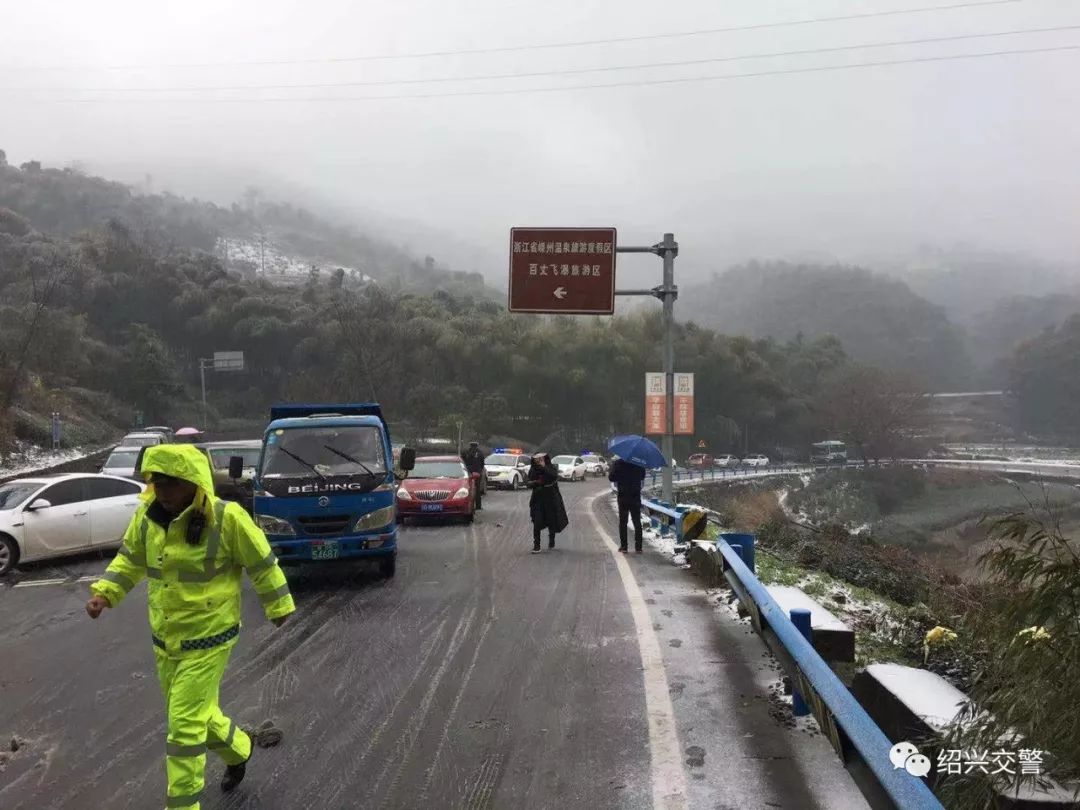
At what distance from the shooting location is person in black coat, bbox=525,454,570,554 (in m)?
12.5

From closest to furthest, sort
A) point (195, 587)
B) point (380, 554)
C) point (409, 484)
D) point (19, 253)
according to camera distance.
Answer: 1. point (195, 587)
2. point (380, 554)
3. point (409, 484)
4. point (19, 253)

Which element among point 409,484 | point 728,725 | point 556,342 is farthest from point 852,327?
point 728,725

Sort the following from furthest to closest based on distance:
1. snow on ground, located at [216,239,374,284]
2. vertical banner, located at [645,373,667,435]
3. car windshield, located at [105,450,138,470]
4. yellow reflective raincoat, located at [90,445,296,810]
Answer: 1. snow on ground, located at [216,239,374,284]
2. vertical banner, located at [645,373,667,435]
3. car windshield, located at [105,450,138,470]
4. yellow reflective raincoat, located at [90,445,296,810]

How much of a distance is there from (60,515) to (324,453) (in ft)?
15.2

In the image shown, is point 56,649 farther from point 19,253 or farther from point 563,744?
point 19,253

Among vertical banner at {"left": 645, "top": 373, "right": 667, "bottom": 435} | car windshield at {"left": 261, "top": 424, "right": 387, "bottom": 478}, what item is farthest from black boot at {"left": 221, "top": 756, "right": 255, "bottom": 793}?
vertical banner at {"left": 645, "top": 373, "right": 667, "bottom": 435}

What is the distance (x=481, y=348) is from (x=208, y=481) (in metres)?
60.0

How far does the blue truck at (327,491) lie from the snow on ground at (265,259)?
14811 centimetres

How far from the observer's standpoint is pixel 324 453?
33.2ft

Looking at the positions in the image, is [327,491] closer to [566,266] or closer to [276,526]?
[276,526]

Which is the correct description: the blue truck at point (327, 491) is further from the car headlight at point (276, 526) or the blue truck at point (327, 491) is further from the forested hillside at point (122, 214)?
the forested hillside at point (122, 214)

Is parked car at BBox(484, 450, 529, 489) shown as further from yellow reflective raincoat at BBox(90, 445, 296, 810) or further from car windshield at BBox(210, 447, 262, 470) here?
yellow reflective raincoat at BBox(90, 445, 296, 810)

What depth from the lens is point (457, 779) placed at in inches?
160

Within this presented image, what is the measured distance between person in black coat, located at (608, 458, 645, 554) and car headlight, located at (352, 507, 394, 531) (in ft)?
13.3
